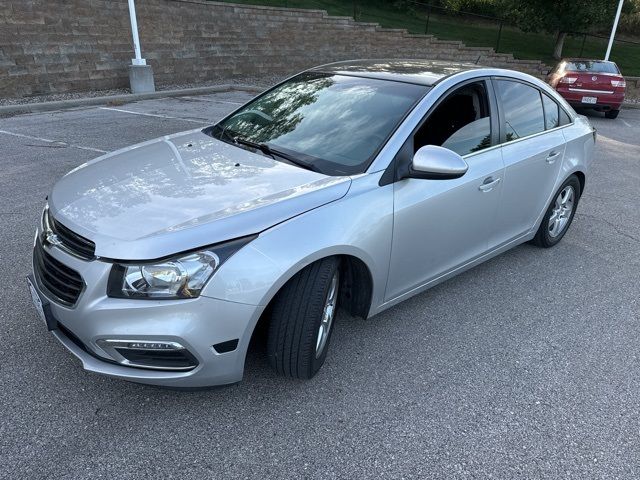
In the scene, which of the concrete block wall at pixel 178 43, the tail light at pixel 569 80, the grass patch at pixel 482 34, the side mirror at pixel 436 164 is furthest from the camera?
the grass patch at pixel 482 34

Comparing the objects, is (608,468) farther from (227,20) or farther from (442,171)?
(227,20)

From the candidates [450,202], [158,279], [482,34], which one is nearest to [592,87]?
[450,202]

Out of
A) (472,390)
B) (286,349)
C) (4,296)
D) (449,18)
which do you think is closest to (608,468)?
(472,390)

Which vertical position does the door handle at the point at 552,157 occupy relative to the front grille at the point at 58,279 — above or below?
above

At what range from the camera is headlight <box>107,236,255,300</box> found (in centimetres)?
216

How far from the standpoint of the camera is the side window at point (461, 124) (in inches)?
122

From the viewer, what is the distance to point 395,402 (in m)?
2.64

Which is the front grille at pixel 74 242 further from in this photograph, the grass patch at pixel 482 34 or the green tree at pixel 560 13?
the green tree at pixel 560 13

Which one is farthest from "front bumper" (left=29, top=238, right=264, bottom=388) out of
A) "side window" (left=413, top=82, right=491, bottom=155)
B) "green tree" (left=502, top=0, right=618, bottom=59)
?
"green tree" (left=502, top=0, right=618, bottom=59)

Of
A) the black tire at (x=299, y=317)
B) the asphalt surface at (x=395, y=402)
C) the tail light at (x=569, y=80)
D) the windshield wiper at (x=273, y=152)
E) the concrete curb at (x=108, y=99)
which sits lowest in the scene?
the concrete curb at (x=108, y=99)

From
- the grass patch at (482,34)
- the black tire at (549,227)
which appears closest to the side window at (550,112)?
the black tire at (549,227)

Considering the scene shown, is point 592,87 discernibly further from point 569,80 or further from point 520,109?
point 520,109

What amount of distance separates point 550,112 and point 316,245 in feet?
9.58

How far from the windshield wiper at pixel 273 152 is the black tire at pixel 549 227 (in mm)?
2469
